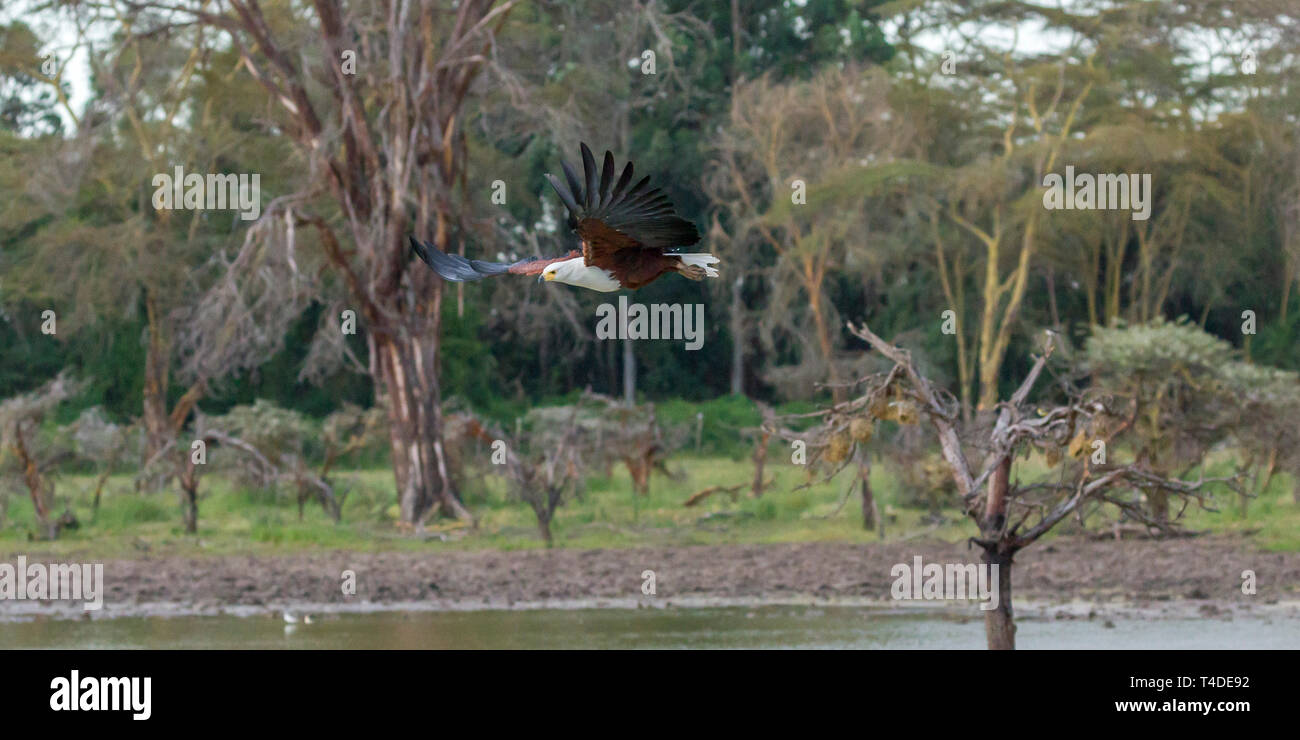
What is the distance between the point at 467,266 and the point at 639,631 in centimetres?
844

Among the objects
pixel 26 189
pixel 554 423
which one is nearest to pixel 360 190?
pixel 554 423

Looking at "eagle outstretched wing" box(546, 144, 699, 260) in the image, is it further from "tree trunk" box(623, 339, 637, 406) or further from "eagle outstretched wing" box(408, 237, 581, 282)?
"tree trunk" box(623, 339, 637, 406)

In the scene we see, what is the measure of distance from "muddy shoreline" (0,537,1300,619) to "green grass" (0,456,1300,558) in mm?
653

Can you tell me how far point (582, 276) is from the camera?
22.6 ft

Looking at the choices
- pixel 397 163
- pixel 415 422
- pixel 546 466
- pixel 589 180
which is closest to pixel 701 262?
pixel 589 180

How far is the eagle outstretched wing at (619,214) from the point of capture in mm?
6754

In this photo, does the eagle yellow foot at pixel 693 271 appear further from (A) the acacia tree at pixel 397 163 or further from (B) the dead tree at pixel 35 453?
(B) the dead tree at pixel 35 453

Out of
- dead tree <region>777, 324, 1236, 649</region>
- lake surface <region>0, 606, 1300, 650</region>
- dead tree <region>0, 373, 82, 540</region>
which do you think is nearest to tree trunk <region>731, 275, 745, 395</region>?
dead tree <region>0, 373, 82, 540</region>

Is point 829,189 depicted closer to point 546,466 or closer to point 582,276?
point 546,466

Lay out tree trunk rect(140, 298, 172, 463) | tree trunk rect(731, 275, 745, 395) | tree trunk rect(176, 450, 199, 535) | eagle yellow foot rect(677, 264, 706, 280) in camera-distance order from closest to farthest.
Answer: eagle yellow foot rect(677, 264, 706, 280) → tree trunk rect(176, 450, 199, 535) → tree trunk rect(140, 298, 172, 463) → tree trunk rect(731, 275, 745, 395)

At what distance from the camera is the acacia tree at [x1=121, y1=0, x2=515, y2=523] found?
2134 cm

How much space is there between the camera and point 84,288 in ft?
104
